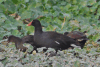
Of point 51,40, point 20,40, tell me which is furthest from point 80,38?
point 20,40

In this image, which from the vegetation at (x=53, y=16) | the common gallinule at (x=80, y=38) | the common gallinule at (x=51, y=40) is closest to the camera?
the common gallinule at (x=51, y=40)

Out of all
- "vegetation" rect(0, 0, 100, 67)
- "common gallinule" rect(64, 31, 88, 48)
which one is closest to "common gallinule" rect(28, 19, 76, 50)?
"common gallinule" rect(64, 31, 88, 48)

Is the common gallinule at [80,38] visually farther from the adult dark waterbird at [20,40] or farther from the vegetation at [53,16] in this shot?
the adult dark waterbird at [20,40]

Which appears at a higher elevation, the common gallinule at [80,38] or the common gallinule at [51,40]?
the common gallinule at [51,40]

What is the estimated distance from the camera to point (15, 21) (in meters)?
4.96

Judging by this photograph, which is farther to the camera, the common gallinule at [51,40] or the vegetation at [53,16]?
the vegetation at [53,16]

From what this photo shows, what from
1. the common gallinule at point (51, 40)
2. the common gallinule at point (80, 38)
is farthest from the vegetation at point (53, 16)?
the common gallinule at point (51, 40)

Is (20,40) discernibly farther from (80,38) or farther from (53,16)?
(53,16)

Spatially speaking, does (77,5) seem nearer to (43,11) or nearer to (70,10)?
(70,10)

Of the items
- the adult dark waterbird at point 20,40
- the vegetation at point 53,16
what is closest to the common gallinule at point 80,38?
the vegetation at point 53,16

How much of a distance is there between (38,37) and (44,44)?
24 cm

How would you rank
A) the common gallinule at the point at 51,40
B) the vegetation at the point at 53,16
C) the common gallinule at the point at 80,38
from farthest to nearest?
the vegetation at the point at 53,16 < the common gallinule at the point at 80,38 < the common gallinule at the point at 51,40

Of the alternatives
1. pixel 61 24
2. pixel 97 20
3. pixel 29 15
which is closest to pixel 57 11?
pixel 61 24

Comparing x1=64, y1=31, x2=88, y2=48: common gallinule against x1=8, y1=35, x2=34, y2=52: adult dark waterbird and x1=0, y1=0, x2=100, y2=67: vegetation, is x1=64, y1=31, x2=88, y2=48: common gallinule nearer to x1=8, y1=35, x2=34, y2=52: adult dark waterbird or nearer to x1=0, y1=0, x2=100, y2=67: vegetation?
x1=0, y1=0, x2=100, y2=67: vegetation
